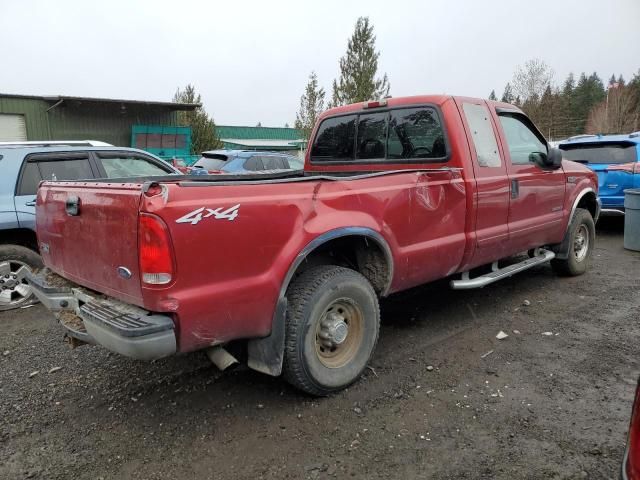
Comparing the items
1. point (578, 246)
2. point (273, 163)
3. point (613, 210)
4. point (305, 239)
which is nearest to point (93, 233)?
point (305, 239)

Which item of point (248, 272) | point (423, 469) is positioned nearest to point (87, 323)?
point (248, 272)

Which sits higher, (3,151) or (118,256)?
(3,151)

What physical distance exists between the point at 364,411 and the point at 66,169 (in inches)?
174

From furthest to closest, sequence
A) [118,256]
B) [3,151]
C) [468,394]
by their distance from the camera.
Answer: [3,151] < [468,394] < [118,256]

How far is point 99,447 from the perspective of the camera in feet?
9.28

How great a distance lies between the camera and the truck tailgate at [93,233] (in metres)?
2.57

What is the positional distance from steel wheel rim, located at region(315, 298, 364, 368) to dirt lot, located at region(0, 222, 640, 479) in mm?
→ 254

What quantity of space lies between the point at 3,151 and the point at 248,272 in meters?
4.20

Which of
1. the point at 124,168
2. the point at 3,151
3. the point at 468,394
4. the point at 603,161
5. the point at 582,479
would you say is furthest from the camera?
the point at 603,161

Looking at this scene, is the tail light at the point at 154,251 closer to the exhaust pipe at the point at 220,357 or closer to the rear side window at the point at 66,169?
the exhaust pipe at the point at 220,357

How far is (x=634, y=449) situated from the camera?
→ 158 cm

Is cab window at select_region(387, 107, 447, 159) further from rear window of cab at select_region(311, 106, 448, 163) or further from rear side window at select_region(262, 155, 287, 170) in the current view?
rear side window at select_region(262, 155, 287, 170)

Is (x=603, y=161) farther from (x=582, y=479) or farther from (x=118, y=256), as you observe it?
(x=118, y=256)

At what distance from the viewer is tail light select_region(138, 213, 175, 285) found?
2416 millimetres
